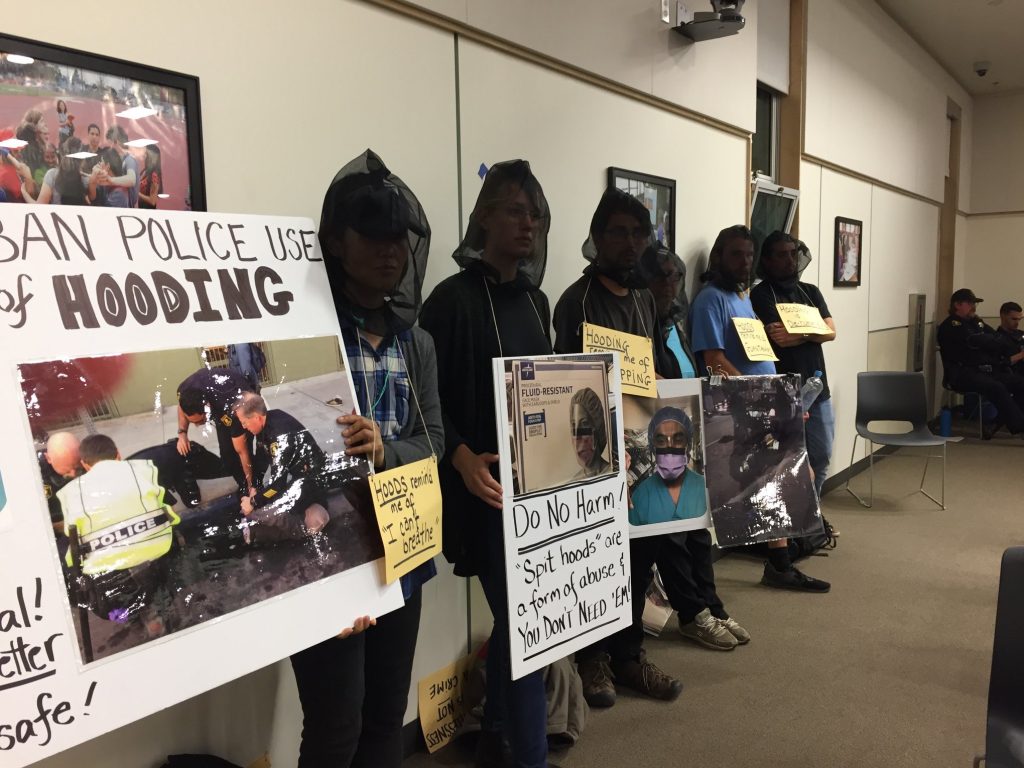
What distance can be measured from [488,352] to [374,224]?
47cm

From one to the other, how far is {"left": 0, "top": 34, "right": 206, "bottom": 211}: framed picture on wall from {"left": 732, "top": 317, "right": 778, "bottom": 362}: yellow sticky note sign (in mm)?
2169

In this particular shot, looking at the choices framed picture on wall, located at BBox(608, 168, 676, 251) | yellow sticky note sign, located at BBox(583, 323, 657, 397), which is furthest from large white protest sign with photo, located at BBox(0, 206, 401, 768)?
framed picture on wall, located at BBox(608, 168, 676, 251)

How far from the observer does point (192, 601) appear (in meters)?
1.05

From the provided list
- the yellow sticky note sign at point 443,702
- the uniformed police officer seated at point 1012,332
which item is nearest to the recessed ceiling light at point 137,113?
the yellow sticky note sign at point 443,702

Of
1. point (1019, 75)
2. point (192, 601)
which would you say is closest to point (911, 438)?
point (192, 601)

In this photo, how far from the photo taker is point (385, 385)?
4.69ft

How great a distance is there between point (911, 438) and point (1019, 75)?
5.46 meters

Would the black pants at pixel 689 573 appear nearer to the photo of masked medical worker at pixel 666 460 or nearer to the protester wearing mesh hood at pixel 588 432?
the photo of masked medical worker at pixel 666 460

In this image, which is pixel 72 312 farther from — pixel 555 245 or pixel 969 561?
pixel 969 561

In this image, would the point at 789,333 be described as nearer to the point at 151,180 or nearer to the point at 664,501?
the point at 664,501

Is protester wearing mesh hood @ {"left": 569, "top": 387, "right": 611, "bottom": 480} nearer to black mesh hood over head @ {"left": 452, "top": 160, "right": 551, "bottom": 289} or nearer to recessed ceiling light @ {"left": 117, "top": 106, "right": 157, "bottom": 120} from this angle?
black mesh hood over head @ {"left": 452, "top": 160, "right": 551, "bottom": 289}

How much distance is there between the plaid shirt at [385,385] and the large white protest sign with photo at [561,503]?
199 mm

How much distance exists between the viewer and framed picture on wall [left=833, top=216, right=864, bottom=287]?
500cm

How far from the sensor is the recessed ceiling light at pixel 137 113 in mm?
1428
